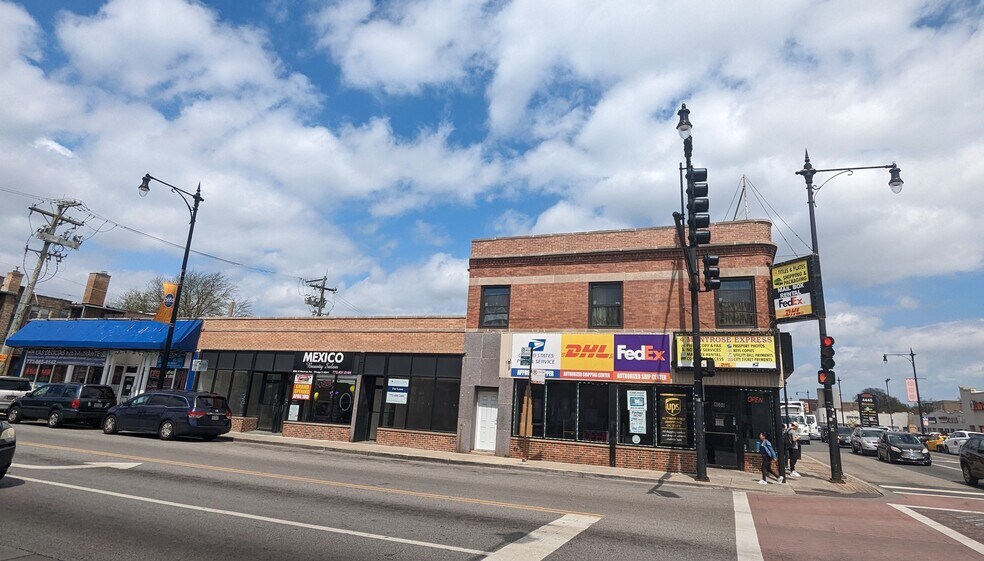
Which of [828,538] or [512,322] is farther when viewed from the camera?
[512,322]

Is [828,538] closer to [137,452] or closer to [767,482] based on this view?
[767,482]

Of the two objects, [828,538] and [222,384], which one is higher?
[222,384]

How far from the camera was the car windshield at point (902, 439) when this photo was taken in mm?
26731

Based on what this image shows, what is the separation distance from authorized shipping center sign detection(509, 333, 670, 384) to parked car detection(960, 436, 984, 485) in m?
9.77

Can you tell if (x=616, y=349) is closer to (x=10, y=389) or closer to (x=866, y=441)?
(x=866, y=441)

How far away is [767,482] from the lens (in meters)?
15.0

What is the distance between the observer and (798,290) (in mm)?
17000

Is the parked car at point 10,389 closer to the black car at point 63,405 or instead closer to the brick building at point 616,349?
the black car at point 63,405

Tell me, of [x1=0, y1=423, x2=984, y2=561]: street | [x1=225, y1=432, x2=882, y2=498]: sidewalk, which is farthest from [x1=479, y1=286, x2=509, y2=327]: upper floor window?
[x1=0, y1=423, x2=984, y2=561]: street

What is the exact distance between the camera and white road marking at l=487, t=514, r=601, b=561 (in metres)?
6.32

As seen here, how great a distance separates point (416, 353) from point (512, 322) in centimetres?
429

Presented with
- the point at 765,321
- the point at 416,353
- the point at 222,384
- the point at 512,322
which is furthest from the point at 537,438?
the point at 222,384

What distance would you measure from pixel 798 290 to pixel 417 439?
14.5m

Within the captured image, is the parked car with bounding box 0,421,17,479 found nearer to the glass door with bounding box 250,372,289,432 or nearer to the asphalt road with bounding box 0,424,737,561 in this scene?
the asphalt road with bounding box 0,424,737,561
